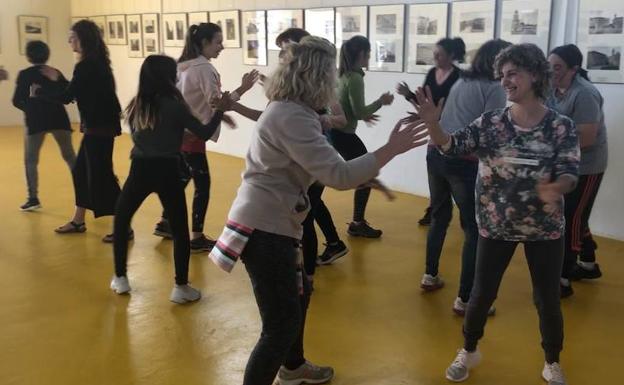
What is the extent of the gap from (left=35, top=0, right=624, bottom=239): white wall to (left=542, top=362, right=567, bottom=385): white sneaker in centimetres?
263

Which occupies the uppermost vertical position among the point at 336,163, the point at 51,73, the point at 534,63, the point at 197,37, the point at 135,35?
the point at 135,35

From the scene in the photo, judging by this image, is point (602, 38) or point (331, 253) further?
point (602, 38)

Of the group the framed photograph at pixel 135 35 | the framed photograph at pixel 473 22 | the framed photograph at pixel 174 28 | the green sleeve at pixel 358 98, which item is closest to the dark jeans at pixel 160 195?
the green sleeve at pixel 358 98

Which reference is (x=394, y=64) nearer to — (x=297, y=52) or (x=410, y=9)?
(x=410, y=9)

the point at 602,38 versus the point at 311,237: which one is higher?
the point at 602,38

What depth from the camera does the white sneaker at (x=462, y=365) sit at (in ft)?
9.03

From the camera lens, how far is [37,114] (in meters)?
5.33

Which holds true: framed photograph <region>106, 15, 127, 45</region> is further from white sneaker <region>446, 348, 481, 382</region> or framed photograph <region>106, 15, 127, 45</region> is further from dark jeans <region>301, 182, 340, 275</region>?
white sneaker <region>446, 348, 481, 382</region>

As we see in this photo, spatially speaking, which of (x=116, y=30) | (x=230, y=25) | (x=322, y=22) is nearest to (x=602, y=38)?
(x=322, y=22)

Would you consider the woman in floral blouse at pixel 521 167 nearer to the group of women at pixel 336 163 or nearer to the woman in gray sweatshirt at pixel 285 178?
the group of women at pixel 336 163

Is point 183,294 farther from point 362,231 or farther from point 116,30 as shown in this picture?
point 116,30

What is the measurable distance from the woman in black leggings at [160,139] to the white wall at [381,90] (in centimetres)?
313

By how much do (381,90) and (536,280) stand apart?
4.42m

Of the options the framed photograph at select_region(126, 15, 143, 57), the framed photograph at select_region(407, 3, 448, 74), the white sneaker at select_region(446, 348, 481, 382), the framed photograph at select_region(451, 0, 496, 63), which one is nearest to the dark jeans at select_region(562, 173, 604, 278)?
the white sneaker at select_region(446, 348, 481, 382)
